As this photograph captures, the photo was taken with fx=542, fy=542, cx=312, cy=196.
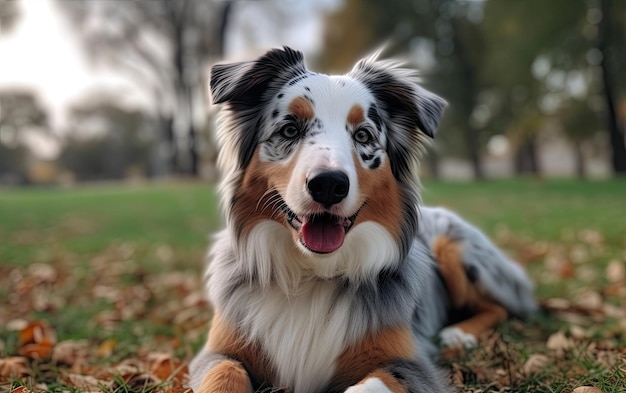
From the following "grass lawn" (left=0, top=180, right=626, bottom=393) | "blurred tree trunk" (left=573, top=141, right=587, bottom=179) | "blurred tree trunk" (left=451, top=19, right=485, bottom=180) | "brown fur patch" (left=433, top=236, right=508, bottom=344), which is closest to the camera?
"grass lawn" (left=0, top=180, right=626, bottom=393)

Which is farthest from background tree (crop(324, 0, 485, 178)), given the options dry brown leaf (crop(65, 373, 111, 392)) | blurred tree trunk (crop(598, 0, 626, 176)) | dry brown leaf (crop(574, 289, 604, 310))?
dry brown leaf (crop(65, 373, 111, 392))

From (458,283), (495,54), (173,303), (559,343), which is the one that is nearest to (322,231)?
(458,283)

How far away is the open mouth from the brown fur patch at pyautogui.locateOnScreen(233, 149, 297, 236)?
0.60 feet

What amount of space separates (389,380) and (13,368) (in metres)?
2.37

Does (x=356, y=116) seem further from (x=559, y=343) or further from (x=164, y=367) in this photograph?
(x=559, y=343)

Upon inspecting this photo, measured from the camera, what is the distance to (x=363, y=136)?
112 inches

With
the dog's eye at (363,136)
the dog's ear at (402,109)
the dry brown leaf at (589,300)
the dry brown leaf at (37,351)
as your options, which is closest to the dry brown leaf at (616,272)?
the dry brown leaf at (589,300)

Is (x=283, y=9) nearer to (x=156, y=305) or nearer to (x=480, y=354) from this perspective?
(x=156, y=305)

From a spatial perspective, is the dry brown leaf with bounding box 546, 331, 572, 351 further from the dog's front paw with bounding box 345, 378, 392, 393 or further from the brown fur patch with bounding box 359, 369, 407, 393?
the dog's front paw with bounding box 345, 378, 392, 393

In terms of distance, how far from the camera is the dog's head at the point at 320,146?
2.57 metres

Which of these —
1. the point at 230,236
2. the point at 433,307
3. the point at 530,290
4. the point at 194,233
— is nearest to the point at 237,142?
the point at 230,236

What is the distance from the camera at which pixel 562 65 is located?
70.5 feet

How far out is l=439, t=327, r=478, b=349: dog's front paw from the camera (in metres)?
3.64

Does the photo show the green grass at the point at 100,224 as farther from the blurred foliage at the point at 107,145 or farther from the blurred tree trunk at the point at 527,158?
the blurred foliage at the point at 107,145
